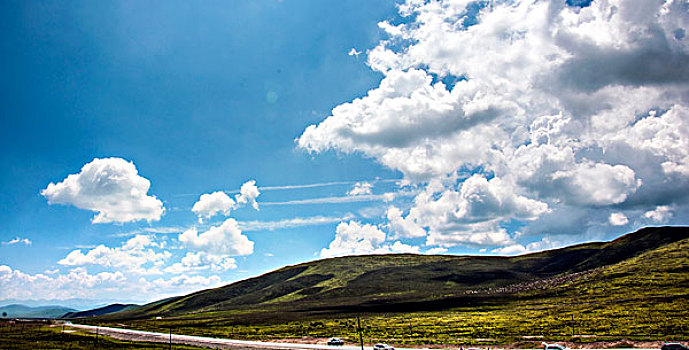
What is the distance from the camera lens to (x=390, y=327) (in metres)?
116

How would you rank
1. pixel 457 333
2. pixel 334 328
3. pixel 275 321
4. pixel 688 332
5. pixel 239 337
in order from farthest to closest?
pixel 275 321
pixel 334 328
pixel 239 337
pixel 457 333
pixel 688 332

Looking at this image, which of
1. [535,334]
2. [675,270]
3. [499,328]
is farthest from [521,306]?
[675,270]

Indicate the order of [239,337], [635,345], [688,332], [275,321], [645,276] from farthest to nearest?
[645,276] → [275,321] → [239,337] → [688,332] → [635,345]

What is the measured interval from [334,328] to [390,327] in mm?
15896

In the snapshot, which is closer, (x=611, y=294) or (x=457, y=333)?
(x=457, y=333)

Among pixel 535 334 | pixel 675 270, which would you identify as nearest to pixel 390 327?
pixel 535 334

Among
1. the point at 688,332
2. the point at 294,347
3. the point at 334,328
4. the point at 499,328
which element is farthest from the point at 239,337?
the point at 688,332

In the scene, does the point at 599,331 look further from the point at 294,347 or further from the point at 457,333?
the point at 294,347

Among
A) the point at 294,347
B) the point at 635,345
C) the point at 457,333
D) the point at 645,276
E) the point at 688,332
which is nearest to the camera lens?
the point at 635,345

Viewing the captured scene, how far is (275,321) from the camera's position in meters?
154

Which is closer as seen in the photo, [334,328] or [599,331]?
[599,331]

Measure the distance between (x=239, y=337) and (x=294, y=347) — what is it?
116 ft

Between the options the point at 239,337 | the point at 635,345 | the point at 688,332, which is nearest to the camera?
the point at 635,345

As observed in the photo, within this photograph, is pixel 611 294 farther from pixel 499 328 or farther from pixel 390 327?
pixel 390 327
